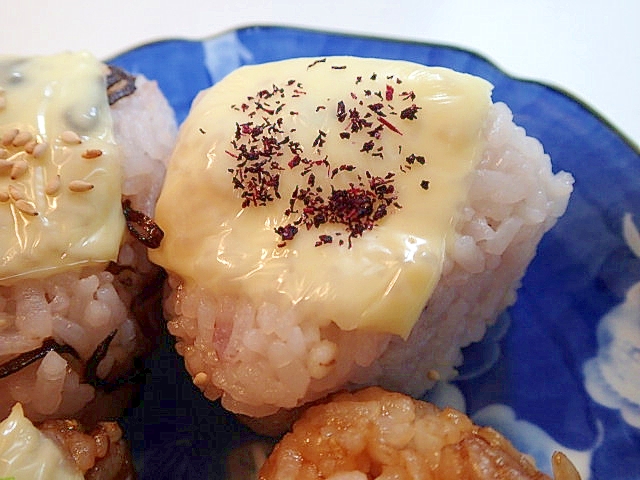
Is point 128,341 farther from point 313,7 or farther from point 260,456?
point 313,7

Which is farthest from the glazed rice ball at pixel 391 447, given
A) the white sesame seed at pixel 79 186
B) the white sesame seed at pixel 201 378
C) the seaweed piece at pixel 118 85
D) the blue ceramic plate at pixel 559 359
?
the seaweed piece at pixel 118 85

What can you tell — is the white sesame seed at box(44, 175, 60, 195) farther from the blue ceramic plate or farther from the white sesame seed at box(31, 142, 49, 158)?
the blue ceramic plate

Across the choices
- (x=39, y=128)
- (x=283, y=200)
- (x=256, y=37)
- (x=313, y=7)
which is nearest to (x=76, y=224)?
(x=39, y=128)

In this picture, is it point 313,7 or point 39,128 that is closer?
point 39,128

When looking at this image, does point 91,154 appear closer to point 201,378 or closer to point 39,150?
point 39,150

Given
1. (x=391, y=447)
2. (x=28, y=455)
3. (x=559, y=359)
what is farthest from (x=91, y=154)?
(x=559, y=359)

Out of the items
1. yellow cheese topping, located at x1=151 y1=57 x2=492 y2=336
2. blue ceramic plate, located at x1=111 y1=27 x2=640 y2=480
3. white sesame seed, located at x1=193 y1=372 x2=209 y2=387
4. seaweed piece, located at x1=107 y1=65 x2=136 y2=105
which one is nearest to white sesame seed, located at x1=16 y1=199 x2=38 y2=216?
yellow cheese topping, located at x1=151 y1=57 x2=492 y2=336

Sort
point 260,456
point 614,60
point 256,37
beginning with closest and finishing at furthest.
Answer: point 260,456
point 256,37
point 614,60
